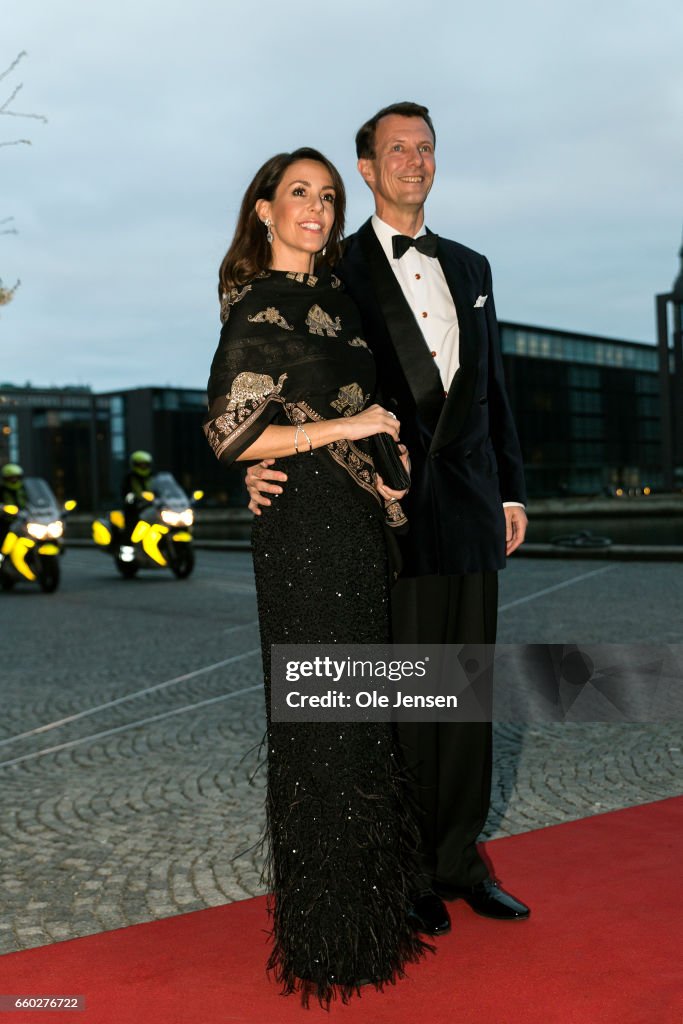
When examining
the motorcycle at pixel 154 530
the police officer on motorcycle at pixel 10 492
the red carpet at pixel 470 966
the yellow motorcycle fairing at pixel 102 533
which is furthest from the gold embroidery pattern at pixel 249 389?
the yellow motorcycle fairing at pixel 102 533

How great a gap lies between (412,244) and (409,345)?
0.95 ft

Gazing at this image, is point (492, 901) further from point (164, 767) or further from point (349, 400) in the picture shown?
point (164, 767)

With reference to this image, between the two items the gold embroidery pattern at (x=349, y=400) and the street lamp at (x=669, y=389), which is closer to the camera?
the gold embroidery pattern at (x=349, y=400)

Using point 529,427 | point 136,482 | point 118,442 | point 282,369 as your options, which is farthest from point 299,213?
point 118,442

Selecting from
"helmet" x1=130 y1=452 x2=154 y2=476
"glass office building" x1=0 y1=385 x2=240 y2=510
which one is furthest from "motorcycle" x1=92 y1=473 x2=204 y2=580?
"glass office building" x1=0 y1=385 x2=240 y2=510

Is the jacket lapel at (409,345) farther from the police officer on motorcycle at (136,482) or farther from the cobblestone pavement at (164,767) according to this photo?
the police officer on motorcycle at (136,482)

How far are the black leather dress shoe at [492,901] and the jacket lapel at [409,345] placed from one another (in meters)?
1.30

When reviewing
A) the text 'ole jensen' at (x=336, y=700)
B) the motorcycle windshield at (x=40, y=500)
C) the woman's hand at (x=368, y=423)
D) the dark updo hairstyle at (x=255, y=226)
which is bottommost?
the text 'ole jensen' at (x=336, y=700)

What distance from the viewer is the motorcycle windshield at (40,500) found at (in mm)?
14078

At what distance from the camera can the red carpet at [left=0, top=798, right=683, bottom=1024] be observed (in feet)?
7.76

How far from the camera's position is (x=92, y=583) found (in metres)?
15.2

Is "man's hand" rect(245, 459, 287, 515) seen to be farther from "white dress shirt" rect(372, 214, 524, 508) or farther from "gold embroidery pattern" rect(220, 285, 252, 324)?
"white dress shirt" rect(372, 214, 524, 508)

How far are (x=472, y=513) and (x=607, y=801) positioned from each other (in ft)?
5.41

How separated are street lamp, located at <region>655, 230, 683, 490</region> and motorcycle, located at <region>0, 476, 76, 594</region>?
26.7m
